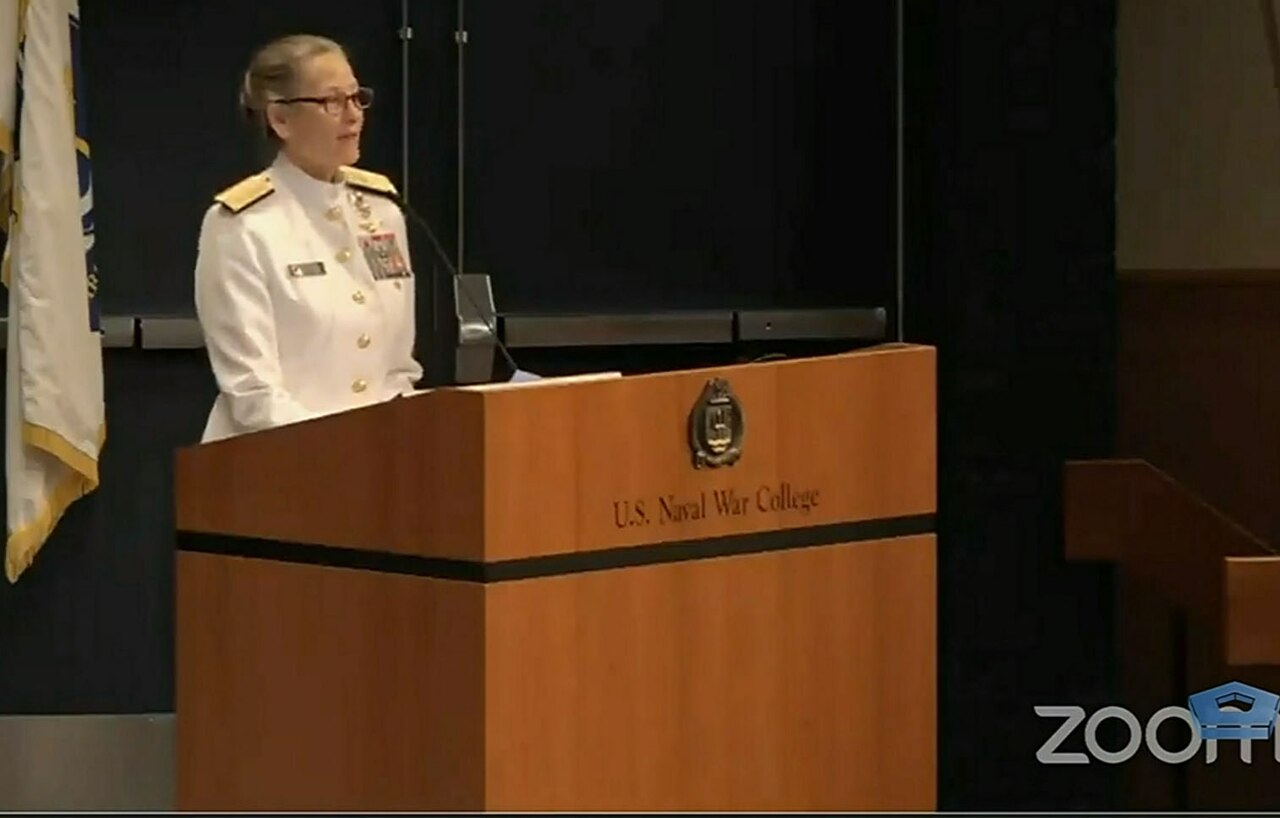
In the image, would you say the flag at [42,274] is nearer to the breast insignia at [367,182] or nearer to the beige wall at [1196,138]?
the breast insignia at [367,182]

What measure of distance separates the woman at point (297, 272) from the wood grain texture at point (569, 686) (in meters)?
0.33

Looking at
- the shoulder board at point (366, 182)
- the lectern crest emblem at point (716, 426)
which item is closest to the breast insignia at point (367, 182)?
the shoulder board at point (366, 182)

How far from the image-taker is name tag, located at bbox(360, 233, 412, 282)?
Answer: 3.43m

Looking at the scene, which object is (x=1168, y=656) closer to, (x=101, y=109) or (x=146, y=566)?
(x=146, y=566)

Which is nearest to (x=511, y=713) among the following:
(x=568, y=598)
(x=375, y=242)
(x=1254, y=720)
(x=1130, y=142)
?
(x=568, y=598)

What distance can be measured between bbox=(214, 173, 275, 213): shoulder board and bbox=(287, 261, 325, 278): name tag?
109 millimetres

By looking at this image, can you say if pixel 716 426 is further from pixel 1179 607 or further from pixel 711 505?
pixel 1179 607

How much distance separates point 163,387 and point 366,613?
6.75 ft

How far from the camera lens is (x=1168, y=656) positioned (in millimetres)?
4801

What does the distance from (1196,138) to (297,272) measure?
226 centimetres

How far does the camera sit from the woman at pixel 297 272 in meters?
3.24

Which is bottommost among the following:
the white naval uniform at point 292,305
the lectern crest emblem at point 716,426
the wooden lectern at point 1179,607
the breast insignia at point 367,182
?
the wooden lectern at point 1179,607

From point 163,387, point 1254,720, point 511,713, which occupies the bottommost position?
point 1254,720

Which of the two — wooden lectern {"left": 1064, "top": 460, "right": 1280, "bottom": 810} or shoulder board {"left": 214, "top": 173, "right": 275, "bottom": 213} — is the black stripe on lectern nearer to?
shoulder board {"left": 214, "top": 173, "right": 275, "bottom": 213}
